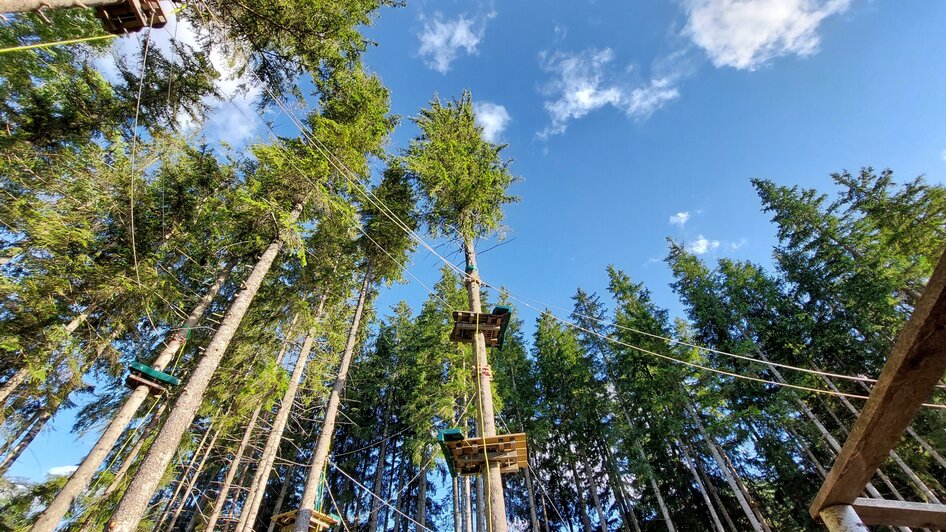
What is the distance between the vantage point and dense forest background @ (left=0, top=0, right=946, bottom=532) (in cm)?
826

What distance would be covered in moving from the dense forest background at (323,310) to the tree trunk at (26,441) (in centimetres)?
9

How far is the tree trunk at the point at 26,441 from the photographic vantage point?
10.5 m

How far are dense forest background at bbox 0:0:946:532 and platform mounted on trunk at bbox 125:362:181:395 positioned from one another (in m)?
0.22

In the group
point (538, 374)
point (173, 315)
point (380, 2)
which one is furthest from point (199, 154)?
point (538, 374)

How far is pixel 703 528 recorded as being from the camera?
16625 millimetres

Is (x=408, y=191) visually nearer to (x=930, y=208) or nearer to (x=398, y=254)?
(x=398, y=254)

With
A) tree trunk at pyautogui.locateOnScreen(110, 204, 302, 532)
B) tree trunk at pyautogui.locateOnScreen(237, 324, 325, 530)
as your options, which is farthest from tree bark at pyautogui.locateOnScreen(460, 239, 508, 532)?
tree trunk at pyautogui.locateOnScreen(237, 324, 325, 530)

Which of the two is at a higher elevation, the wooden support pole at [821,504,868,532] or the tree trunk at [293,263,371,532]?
the tree trunk at [293,263,371,532]

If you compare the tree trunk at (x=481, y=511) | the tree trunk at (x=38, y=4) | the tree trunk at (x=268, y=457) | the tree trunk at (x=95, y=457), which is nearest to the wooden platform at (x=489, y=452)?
the tree trunk at (x=95, y=457)

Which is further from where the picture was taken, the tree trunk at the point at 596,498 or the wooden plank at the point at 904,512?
the tree trunk at the point at 596,498

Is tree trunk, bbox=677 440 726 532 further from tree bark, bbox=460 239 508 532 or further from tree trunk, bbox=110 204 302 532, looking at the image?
tree trunk, bbox=110 204 302 532

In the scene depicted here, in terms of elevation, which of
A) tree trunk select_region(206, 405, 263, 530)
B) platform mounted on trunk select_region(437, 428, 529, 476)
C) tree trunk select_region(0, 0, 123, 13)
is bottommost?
platform mounted on trunk select_region(437, 428, 529, 476)

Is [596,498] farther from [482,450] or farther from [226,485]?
[482,450]

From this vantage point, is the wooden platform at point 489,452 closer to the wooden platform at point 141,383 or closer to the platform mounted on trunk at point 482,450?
the platform mounted on trunk at point 482,450
